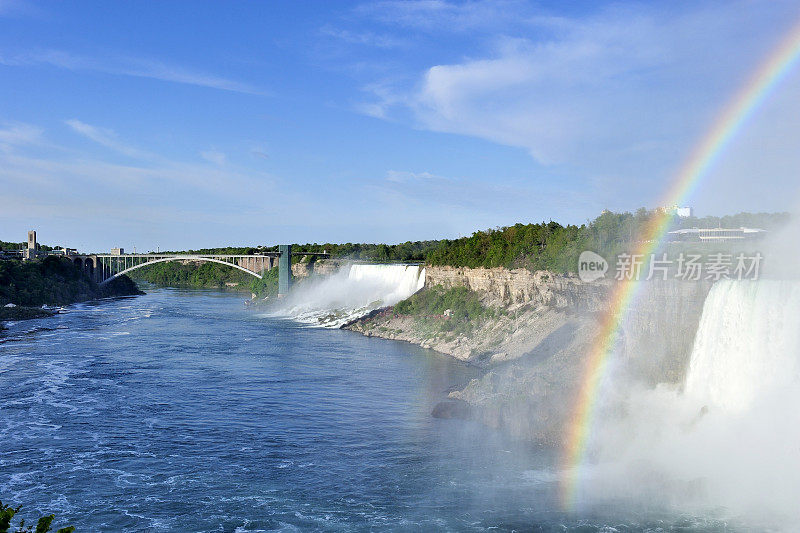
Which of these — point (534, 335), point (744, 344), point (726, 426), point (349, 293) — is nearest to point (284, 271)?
point (349, 293)

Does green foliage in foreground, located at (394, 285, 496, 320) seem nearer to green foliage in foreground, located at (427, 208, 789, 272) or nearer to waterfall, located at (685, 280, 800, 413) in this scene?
green foliage in foreground, located at (427, 208, 789, 272)

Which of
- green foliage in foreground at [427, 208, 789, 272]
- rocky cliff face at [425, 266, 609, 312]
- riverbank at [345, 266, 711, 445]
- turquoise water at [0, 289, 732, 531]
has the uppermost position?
green foliage in foreground at [427, 208, 789, 272]

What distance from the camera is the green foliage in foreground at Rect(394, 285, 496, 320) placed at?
39.9m

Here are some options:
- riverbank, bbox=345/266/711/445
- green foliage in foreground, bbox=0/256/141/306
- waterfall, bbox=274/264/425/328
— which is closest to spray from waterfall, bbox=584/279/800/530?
riverbank, bbox=345/266/711/445

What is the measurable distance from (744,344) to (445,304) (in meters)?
26.0

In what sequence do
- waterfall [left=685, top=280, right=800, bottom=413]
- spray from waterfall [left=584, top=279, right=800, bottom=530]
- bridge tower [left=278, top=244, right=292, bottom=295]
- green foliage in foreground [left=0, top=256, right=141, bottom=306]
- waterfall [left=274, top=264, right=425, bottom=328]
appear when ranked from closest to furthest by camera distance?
spray from waterfall [left=584, top=279, right=800, bottom=530]
waterfall [left=685, top=280, right=800, bottom=413]
waterfall [left=274, top=264, right=425, bottom=328]
green foliage in foreground [left=0, top=256, right=141, bottom=306]
bridge tower [left=278, top=244, right=292, bottom=295]

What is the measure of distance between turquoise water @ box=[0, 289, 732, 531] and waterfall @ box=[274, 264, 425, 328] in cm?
1935

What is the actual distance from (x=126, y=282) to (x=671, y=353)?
8572cm

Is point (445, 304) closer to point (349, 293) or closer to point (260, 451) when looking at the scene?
point (349, 293)

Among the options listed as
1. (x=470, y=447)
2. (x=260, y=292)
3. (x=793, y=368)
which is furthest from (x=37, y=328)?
(x=793, y=368)

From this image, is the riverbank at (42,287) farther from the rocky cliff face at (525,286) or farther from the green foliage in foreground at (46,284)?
the rocky cliff face at (525,286)

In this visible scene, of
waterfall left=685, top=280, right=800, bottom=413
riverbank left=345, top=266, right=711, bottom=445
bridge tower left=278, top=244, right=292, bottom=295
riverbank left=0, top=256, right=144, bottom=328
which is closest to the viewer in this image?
waterfall left=685, top=280, right=800, bottom=413

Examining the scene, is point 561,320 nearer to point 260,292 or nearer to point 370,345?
point 370,345

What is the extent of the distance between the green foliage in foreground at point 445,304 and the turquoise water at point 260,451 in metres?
7.31
